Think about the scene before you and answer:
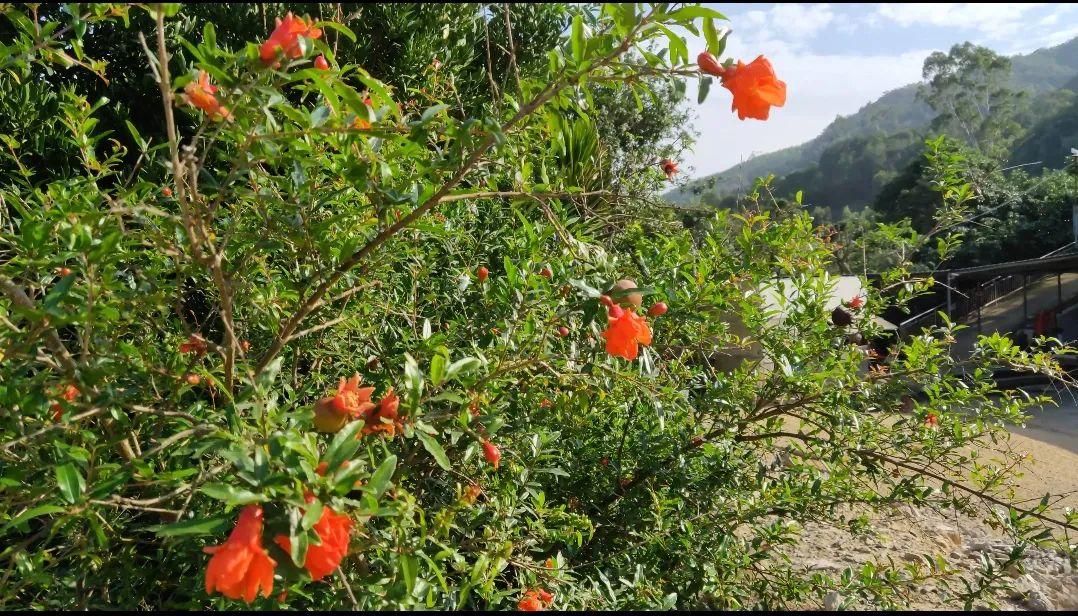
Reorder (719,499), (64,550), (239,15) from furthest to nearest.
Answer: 1. (239,15)
2. (719,499)
3. (64,550)

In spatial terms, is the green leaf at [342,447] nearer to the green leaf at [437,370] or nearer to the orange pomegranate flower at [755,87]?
the green leaf at [437,370]

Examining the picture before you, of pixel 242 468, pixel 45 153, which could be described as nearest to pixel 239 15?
pixel 45 153

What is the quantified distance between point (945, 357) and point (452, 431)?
4.81ft

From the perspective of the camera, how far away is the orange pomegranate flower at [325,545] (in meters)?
0.75

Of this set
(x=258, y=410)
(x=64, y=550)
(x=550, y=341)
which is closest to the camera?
(x=258, y=410)

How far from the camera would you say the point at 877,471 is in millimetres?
1595

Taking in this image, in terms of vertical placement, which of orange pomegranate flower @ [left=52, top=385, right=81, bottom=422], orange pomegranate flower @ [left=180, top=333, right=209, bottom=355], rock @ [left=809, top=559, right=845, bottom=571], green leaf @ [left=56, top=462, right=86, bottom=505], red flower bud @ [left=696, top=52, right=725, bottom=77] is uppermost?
red flower bud @ [left=696, top=52, right=725, bottom=77]

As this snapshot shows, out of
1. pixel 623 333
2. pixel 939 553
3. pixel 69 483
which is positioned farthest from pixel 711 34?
pixel 939 553

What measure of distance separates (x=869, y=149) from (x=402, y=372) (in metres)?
50.9

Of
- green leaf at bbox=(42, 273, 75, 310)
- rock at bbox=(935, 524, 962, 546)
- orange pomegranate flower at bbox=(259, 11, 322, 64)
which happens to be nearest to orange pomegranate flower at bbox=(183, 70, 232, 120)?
orange pomegranate flower at bbox=(259, 11, 322, 64)

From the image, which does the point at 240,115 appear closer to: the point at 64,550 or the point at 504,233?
the point at 64,550

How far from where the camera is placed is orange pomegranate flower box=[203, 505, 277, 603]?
697mm

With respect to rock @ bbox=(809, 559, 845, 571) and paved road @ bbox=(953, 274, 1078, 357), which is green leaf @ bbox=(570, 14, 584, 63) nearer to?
rock @ bbox=(809, 559, 845, 571)

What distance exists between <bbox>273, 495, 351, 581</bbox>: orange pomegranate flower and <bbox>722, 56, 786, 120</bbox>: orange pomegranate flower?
83cm
